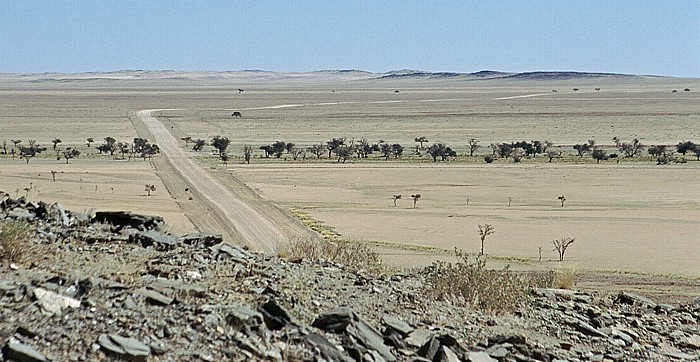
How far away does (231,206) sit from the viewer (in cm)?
4059

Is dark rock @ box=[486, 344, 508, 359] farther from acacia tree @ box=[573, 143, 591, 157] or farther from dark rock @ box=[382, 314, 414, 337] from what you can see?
acacia tree @ box=[573, 143, 591, 157]

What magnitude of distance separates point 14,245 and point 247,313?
3262mm

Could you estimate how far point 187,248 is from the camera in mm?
11922

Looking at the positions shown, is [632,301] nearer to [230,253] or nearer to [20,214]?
[230,253]

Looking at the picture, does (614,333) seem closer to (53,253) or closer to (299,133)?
(53,253)

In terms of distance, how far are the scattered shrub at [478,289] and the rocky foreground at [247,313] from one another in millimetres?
224

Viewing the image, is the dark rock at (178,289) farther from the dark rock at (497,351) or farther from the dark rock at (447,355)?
the dark rock at (497,351)

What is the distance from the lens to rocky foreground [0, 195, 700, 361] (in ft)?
24.5

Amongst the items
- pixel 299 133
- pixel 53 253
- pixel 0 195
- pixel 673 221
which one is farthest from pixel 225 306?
pixel 299 133

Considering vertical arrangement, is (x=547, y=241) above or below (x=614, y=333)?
below

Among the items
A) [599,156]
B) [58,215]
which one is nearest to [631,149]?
[599,156]

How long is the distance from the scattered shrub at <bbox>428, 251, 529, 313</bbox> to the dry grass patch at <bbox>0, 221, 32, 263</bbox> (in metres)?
5.17

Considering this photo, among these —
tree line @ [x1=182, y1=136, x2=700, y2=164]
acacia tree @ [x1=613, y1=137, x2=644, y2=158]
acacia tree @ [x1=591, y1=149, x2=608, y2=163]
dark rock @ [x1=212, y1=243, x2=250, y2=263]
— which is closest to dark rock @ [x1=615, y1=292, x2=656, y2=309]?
dark rock @ [x1=212, y1=243, x2=250, y2=263]

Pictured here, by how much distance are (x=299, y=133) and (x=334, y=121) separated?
19871mm
